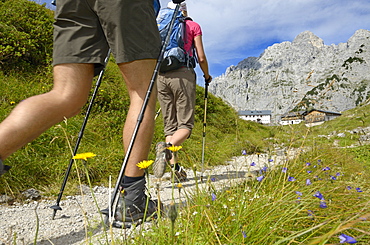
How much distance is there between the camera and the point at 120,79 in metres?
8.66

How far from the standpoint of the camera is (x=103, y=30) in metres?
2.04

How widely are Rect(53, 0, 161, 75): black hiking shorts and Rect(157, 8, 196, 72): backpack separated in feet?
5.16

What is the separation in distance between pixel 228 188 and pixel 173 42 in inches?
85.5

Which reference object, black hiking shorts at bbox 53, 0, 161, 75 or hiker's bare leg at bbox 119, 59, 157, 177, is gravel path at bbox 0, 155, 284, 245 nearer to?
hiker's bare leg at bbox 119, 59, 157, 177

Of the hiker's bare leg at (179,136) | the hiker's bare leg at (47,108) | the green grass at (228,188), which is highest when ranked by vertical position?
the hiker's bare leg at (47,108)

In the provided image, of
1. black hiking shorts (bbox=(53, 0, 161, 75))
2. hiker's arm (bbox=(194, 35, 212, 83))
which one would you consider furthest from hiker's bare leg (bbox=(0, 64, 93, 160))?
hiker's arm (bbox=(194, 35, 212, 83))

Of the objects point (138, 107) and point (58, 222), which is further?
point (58, 222)

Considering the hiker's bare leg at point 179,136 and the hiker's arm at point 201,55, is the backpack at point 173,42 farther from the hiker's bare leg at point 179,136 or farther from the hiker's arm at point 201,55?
the hiker's bare leg at point 179,136

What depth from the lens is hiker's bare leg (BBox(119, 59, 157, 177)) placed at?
2.09 metres

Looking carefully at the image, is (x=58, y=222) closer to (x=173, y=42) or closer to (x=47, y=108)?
(x=47, y=108)

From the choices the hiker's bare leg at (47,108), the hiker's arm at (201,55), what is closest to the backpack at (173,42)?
the hiker's arm at (201,55)

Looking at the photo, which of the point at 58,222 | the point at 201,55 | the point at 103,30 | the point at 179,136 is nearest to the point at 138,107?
the point at 103,30

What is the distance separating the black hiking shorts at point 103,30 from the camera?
6.46 ft

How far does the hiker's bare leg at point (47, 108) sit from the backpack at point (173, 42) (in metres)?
1.75
